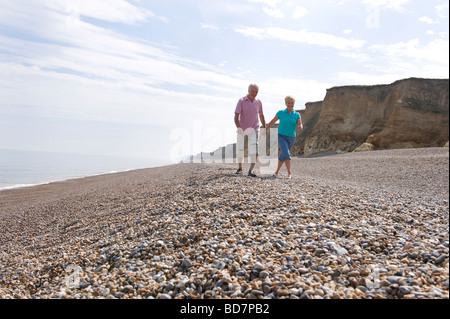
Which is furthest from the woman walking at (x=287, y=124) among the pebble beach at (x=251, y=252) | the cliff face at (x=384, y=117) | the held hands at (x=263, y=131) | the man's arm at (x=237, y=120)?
the cliff face at (x=384, y=117)

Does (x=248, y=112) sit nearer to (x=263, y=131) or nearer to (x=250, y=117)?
(x=250, y=117)

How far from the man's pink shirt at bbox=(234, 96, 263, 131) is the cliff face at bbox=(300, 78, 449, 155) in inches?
847

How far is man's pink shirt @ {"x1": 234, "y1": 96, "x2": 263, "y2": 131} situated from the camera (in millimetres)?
8094

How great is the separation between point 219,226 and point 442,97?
3082 cm

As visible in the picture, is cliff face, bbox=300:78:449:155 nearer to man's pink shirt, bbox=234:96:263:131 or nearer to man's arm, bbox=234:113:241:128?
man's pink shirt, bbox=234:96:263:131

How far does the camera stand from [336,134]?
33438mm

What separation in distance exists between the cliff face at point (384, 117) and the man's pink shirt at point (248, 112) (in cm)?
2152

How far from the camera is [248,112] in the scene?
814cm

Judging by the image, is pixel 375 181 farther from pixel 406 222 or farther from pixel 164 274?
pixel 164 274

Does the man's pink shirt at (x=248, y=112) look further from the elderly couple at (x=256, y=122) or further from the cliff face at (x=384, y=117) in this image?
the cliff face at (x=384, y=117)

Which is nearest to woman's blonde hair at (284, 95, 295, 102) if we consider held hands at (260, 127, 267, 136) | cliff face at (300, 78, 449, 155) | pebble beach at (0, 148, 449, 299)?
held hands at (260, 127, 267, 136)

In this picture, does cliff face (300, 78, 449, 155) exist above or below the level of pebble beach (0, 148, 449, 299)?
above
